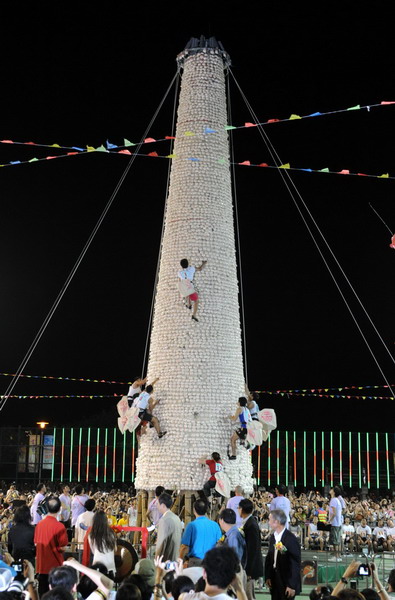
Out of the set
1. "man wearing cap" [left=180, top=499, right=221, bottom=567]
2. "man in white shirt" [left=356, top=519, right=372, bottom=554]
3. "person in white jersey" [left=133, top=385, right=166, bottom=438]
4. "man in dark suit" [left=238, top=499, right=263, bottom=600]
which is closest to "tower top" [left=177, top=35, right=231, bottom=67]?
"person in white jersey" [left=133, top=385, right=166, bottom=438]

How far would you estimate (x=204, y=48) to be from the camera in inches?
707

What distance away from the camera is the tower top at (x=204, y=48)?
18.0m

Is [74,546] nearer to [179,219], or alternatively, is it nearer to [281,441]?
[179,219]

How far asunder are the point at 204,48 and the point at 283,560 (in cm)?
1288

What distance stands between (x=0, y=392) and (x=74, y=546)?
2692 cm

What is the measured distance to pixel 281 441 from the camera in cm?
3828

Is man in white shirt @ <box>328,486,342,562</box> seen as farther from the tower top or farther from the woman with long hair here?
the tower top

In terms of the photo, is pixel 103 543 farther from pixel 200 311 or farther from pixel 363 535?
pixel 363 535

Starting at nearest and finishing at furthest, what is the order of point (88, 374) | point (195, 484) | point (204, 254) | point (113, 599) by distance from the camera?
point (113, 599)
point (195, 484)
point (204, 254)
point (88, 374)

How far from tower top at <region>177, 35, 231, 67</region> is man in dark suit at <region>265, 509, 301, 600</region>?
41.0 ft

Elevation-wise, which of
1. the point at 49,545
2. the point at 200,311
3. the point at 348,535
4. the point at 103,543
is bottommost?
the point at 348,535

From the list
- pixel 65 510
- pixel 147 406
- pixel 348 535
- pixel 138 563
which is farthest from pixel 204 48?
pixel 138 563

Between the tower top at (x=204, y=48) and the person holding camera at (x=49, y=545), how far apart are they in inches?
484

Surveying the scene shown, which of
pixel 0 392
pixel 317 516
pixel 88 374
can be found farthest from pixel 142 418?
pixel 0 392
